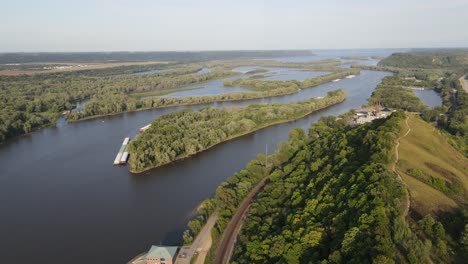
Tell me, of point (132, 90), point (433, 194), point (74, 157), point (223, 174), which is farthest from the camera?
point (132, 90)

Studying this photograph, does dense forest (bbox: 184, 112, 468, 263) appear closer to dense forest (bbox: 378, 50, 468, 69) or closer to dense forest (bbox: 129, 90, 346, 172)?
dense forest (bbox: 129, 90, 346, 172)

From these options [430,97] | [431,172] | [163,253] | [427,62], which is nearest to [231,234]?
[163,253]

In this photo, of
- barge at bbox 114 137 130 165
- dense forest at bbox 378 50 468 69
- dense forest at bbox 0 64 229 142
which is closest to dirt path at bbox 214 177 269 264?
barge at bbox 114 137 130 165

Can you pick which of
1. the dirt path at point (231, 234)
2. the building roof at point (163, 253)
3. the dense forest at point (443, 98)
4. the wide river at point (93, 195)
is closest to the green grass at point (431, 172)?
the dense forest at point (443, 98)

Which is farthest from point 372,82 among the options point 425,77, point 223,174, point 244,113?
point 223,174

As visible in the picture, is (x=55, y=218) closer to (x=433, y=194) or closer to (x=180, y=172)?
(x=180, y=172)

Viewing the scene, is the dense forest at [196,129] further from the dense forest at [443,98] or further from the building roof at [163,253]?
the building roof at [163,253]
